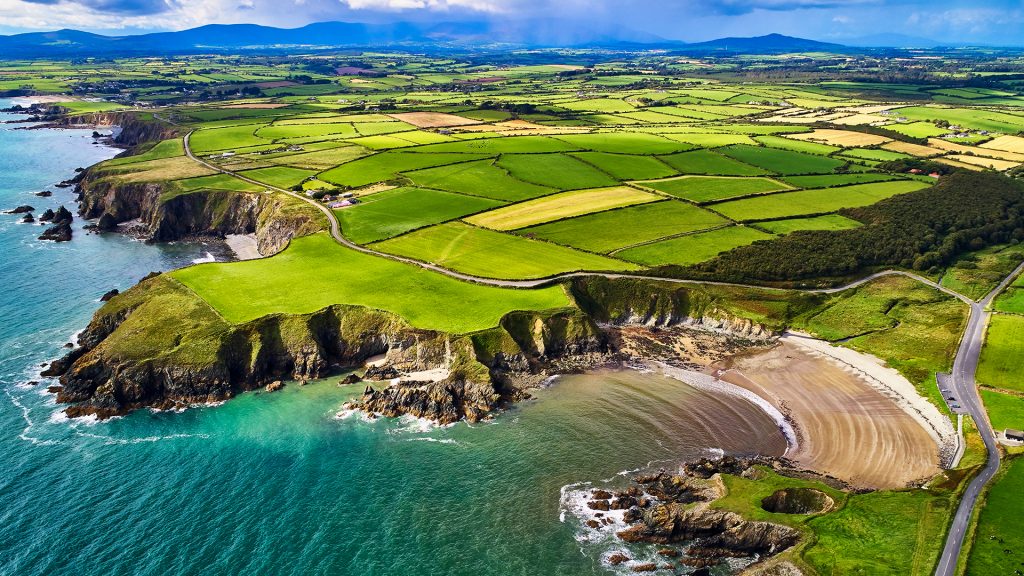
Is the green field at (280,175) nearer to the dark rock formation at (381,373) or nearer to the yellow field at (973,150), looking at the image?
the dark rock formation at (381,373)

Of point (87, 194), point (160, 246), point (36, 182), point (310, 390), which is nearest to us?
A: point (310, 390)

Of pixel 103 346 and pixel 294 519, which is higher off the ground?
pixel 103 346

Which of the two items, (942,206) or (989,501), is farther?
(942,206)

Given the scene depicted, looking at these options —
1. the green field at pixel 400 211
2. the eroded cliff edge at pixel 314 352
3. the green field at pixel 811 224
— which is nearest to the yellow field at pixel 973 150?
the green field at pixel 811 224

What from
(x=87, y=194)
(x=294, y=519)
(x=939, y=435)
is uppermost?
(x=87, y=194)

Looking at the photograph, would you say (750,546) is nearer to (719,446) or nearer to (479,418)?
(719,446)

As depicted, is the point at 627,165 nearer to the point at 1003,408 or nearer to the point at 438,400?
the point at 1003,408

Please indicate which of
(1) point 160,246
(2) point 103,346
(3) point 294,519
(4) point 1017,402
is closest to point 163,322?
(2) point 103,346
